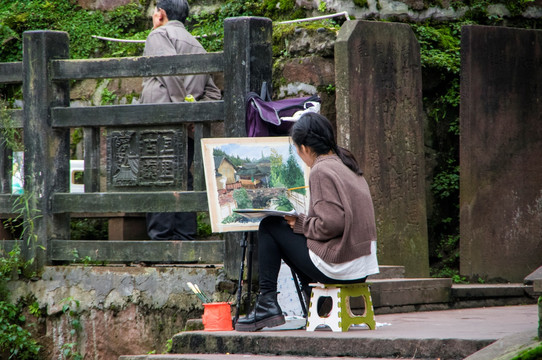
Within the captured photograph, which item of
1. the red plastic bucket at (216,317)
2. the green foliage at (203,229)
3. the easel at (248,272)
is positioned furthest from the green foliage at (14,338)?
the easel at (248,272)

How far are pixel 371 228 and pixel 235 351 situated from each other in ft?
3.45

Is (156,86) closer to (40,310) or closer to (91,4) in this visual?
(40,310)

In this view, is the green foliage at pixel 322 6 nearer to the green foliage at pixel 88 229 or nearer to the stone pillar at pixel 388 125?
the stone pillar at pixel 388 125

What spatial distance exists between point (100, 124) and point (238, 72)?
1.16 metres

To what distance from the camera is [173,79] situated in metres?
6.43

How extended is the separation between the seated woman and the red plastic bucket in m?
0.15

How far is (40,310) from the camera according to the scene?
6.30 metres

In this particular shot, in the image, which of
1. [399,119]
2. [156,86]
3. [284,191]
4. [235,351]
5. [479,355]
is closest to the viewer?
[479,355]

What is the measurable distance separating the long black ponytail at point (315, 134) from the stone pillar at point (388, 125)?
1.72 metres

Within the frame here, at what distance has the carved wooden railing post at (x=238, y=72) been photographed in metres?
5.61

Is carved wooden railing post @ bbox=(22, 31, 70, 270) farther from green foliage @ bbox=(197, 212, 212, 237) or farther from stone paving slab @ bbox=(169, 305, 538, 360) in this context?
stone paving slab @ bbox=(169, 305, 538, 360)

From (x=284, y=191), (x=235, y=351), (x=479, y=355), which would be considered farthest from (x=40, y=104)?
(x=479, y=355)

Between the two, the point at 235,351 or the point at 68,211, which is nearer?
the point at 235,351

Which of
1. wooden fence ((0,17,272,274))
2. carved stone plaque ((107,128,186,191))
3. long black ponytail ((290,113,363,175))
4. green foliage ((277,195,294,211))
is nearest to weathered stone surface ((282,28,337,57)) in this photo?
wooden fence ((0,17,272,274))
